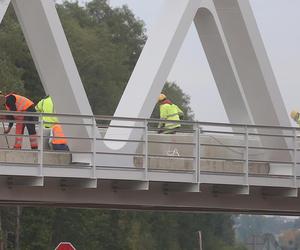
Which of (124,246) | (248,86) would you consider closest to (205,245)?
(124,246)

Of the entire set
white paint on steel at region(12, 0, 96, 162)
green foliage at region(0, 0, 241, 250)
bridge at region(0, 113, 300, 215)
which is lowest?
bridge at region(0, 113, 300, 215)

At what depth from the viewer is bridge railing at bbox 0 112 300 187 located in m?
32.3

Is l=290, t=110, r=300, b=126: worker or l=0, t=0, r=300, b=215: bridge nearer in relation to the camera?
l=0, t=0, r=300, b=215: bridge

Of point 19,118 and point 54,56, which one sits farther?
point 19,118

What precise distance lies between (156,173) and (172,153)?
3205mm

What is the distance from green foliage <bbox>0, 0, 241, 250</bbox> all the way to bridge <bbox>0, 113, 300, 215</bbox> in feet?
119

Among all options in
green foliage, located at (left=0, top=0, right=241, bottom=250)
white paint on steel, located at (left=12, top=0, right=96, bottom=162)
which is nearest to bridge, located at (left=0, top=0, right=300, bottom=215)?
white paint on steel, located at (left=12, top=0, right=96, bottom=162)

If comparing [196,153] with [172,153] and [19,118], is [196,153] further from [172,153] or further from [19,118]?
[19,118]

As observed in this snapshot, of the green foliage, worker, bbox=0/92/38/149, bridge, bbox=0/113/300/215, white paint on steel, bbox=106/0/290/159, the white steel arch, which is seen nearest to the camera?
bridge, bbox=0/113/300/215

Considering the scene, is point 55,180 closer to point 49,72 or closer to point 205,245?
point 49,72

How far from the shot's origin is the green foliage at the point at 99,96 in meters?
82.8

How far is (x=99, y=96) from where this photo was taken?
341 feet

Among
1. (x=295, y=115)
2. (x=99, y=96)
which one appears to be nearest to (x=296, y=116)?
(x=295, y=115)

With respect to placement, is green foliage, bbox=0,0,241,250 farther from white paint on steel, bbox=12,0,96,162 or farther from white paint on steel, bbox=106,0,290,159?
white paint on steel, bbox=12,0,96,162
